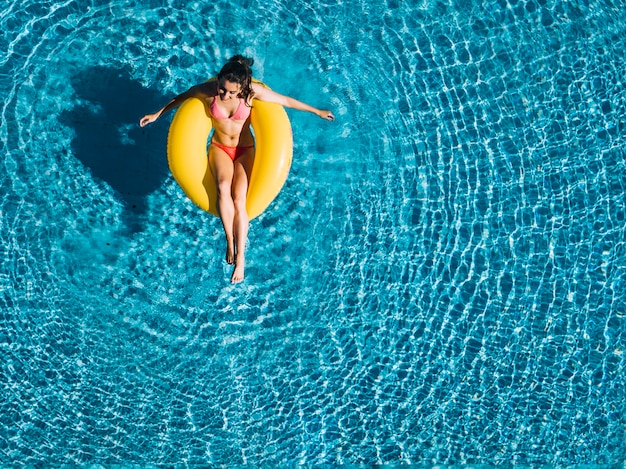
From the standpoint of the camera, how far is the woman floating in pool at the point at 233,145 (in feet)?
12.6

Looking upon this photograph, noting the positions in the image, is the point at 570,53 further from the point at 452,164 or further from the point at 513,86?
the point at 452,164

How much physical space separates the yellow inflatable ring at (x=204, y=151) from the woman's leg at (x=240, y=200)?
0.16 ft

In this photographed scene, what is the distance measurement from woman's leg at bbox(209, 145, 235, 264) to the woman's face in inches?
16.2

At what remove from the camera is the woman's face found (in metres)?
3.51

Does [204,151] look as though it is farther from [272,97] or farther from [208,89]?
[272,97]

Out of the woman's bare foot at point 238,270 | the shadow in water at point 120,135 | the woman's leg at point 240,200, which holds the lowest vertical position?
the woman's bare foot at point 238,270

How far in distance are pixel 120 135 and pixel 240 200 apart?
3.46 ft

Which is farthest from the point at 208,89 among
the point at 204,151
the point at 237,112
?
the point at 204,151

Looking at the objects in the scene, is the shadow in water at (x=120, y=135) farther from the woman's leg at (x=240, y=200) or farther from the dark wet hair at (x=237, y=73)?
the dark wet hair at (x=237, y=73)

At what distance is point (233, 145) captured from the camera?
158 inches

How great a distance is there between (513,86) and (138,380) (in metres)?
3.05

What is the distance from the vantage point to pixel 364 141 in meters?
4.52

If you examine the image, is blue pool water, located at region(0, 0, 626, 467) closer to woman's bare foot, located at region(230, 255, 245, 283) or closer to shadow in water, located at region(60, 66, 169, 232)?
shadow in water, located at region(60, 66, 169, 232)

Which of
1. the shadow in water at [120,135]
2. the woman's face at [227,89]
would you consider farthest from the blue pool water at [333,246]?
the woman's face at [227,89]
